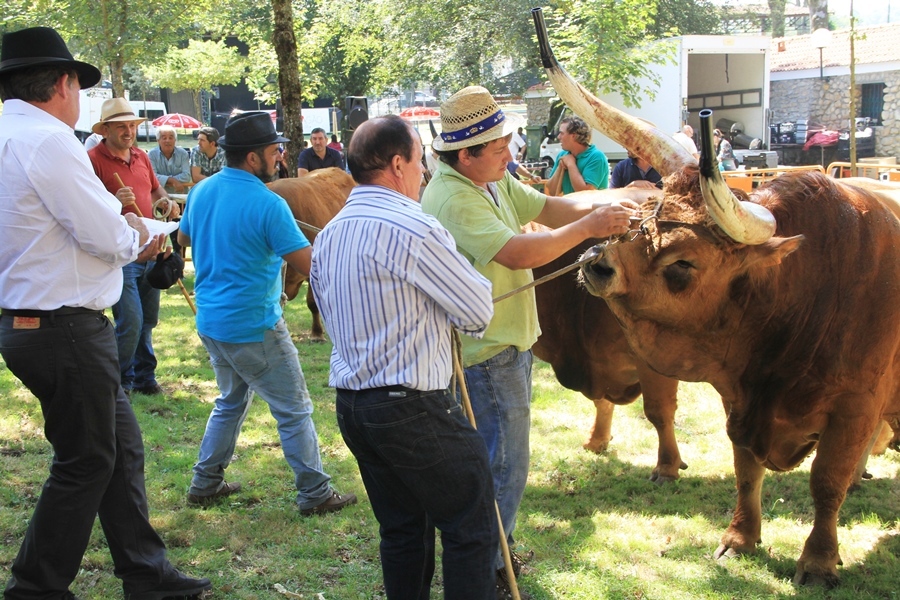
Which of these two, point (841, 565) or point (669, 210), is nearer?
point (669, 210)

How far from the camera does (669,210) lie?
3.94m

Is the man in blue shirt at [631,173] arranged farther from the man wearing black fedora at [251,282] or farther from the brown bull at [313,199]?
the man wearing black fedora at [251,282]

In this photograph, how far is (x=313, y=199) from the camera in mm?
9344

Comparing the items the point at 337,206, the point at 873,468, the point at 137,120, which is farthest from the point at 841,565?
the point at 337,206

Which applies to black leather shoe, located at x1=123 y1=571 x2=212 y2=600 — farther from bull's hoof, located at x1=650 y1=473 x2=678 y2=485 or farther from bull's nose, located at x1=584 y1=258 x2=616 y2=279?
bull's hoof, located at x1=650 y1=473 x2=678 y2=485

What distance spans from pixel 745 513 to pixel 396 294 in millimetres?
2690

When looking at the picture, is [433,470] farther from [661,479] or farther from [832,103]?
[832,103]

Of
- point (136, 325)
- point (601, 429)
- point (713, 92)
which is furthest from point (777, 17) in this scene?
point (136, 325)

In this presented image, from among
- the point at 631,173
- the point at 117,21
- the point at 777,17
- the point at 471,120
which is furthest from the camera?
the point at 777,17

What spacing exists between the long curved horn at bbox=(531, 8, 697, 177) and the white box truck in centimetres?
1732

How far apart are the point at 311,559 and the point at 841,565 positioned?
8.87 ft

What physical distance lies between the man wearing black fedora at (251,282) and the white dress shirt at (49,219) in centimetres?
122

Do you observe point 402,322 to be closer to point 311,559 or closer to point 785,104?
point 311,559

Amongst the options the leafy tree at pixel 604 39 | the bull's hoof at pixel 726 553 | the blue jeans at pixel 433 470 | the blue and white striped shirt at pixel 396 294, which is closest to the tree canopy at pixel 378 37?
the leafy tree at pixel 604 39
